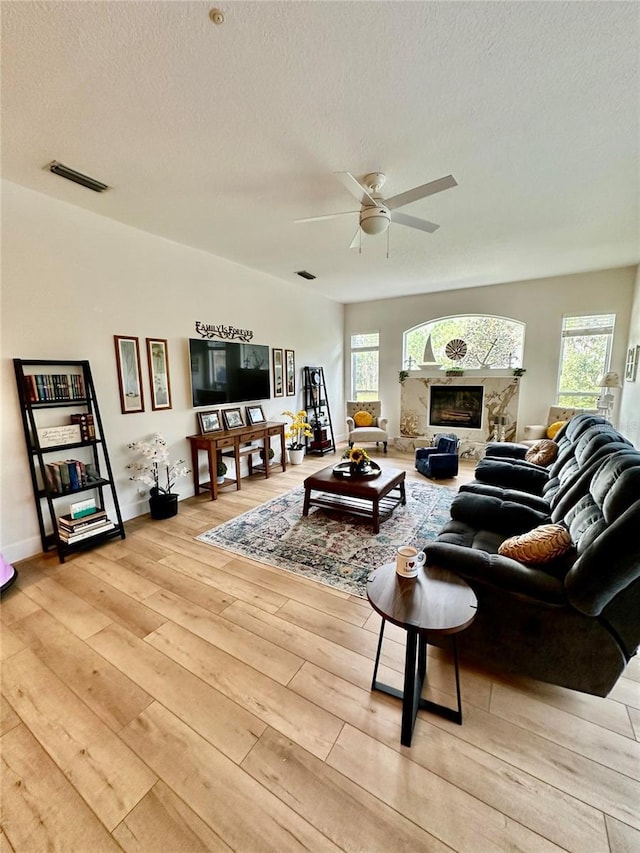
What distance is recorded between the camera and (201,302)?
4.25 metres

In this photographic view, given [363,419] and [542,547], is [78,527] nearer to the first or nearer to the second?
[542,547]

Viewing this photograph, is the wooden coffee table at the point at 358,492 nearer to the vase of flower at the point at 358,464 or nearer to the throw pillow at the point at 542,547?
the vase of flower at the point at 358,464

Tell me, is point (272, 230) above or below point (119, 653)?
above

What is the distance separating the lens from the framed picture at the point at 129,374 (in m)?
3.44

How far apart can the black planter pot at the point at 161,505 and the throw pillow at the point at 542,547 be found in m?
3.21

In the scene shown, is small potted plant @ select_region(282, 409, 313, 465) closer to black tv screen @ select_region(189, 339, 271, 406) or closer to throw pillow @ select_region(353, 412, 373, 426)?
black tv screen @ select_region(189, 339, 271, 406)

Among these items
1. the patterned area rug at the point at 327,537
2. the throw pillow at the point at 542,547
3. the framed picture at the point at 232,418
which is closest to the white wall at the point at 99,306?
the framed picture at the point at 232,418

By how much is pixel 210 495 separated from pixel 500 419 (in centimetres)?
493

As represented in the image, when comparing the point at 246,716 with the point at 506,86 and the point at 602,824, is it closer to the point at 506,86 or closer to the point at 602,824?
the point at 602,824

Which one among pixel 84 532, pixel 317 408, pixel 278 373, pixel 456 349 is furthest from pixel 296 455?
pixel 456 349

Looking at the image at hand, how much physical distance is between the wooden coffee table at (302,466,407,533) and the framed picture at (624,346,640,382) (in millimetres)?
3533

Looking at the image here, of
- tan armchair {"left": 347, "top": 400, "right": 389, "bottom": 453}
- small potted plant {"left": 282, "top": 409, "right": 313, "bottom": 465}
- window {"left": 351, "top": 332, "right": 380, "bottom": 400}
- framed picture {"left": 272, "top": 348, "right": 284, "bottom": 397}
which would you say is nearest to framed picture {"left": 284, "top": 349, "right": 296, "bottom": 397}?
framed picture {"left": 272, "top": 348, "right": 284, "bottom": 397}

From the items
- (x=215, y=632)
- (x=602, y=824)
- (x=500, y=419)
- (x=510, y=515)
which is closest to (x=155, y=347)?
(x=215, y=632)

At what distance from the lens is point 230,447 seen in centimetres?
445
